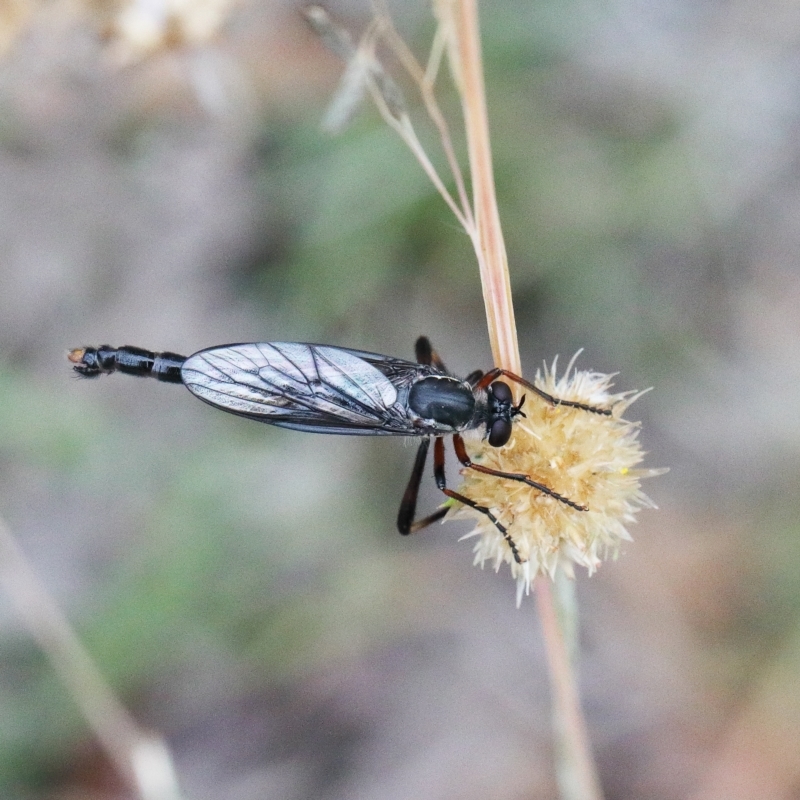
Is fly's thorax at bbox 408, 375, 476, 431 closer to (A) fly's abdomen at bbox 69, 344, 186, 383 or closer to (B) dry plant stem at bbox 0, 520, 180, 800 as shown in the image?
(A) fly's abdomen at bbox 69, 344, 186, 383

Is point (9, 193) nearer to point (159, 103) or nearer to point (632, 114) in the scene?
point (159, 103)

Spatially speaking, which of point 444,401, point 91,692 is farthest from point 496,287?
point 91,692

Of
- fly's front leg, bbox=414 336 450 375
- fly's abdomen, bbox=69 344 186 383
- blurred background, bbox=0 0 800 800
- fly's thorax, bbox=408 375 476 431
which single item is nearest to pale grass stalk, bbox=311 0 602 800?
fly's thorax, bbox=408 375 476 431

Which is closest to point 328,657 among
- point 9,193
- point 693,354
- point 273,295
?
point 273,295

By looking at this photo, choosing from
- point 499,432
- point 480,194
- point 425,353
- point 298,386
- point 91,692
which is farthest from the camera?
point 425,353

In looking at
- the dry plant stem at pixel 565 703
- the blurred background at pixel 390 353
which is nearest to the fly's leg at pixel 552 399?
the dry plant stem at pixel 565 703

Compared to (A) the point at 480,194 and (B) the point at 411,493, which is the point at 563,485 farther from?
(B) the point at 411,493

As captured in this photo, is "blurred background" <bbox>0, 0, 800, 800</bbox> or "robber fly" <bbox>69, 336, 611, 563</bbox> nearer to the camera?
"robber fly" <bbox>69, 336, 611, 563</bbox>
